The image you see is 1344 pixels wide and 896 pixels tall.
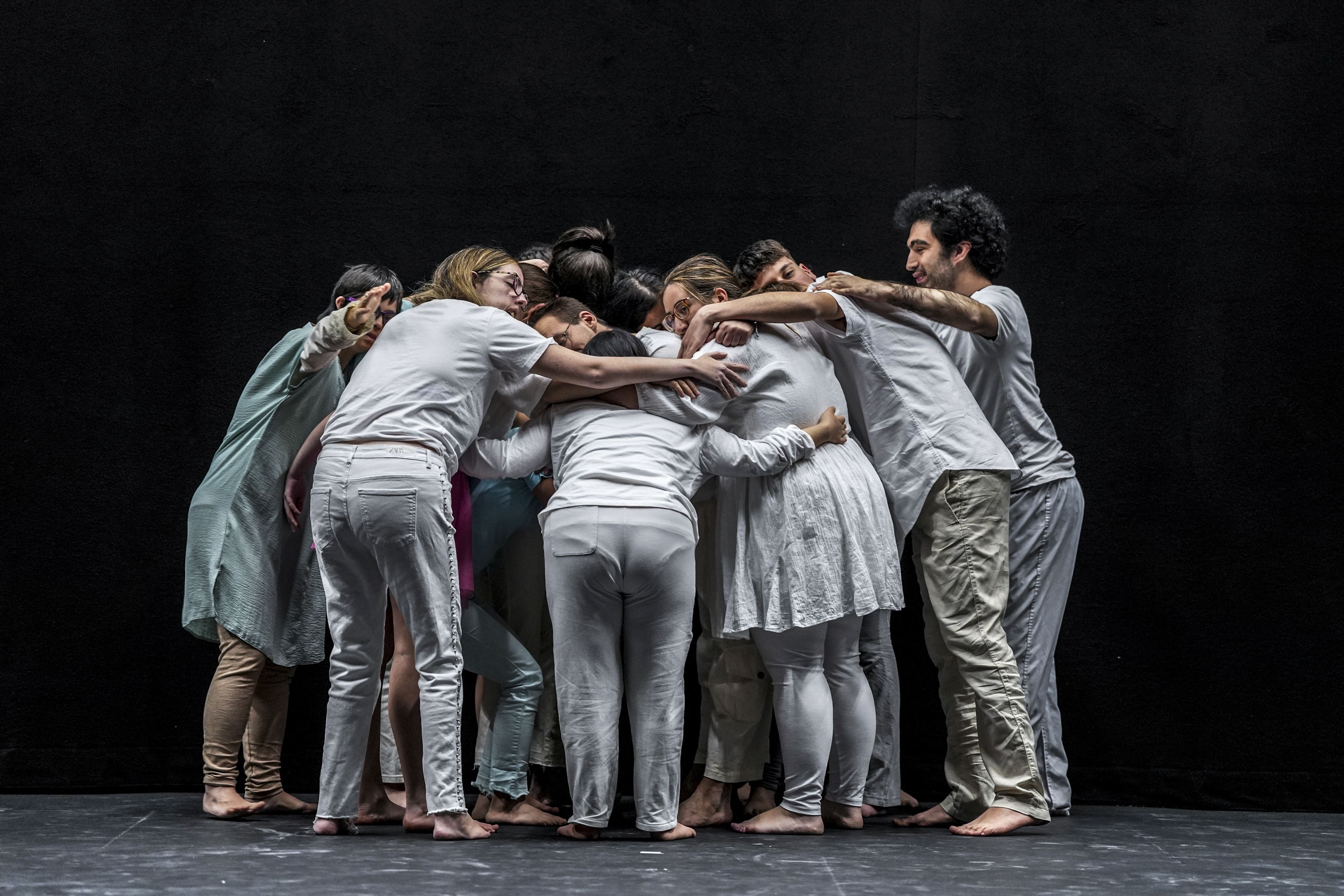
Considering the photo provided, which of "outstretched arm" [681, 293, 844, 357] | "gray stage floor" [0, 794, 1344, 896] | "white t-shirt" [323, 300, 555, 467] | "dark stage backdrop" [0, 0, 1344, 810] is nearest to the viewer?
"gray stage floor" [0, 794, 1344, 896]

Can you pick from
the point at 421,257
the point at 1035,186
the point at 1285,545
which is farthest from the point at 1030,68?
the point at 421,257

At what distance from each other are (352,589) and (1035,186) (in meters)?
2.61

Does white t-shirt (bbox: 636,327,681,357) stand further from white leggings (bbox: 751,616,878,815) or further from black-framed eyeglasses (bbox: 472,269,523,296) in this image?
white leggings (bbox: 751,616,878,815)

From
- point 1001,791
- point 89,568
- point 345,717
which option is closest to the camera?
point 345,717

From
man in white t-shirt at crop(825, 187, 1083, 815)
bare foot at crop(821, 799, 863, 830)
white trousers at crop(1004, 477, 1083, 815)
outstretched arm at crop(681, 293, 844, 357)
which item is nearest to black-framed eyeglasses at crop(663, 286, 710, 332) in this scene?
outstretched arm at crop(681, 293, 844, 357)

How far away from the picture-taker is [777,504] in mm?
3199

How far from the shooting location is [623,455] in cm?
299

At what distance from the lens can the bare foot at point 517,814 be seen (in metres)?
3.30

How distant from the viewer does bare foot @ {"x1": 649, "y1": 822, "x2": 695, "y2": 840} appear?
3000 mm

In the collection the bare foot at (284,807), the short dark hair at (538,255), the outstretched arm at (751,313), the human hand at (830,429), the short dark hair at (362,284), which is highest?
the short dark hair at (538,255)

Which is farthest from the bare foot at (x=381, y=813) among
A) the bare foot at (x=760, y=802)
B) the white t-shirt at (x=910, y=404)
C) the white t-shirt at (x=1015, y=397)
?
the white t-shirt at (x=1015, y=397)

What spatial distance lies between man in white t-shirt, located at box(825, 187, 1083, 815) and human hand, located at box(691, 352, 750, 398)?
2.27 feet

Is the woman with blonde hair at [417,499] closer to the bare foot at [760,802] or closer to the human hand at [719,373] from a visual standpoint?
the human hand at [719,373]

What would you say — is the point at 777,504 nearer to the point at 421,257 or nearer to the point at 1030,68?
the point at 421,257
